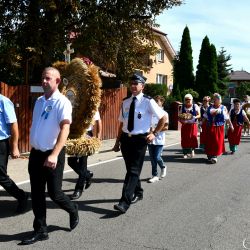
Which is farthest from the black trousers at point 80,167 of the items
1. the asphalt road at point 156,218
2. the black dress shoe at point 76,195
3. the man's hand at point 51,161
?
the man's hand at point 51,161

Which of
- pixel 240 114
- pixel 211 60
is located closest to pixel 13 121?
pixel 240 114

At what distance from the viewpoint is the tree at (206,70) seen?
155ft

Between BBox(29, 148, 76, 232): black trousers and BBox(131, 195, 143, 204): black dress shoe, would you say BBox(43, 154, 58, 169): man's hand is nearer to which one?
BBox(29, 148, 76, 232): black trousers

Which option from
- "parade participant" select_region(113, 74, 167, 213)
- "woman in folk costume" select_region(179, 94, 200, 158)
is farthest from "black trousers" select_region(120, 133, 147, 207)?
"woman in folk costume" select_region(179, 94, 200, 158)

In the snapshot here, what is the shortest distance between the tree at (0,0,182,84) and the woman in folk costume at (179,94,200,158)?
395cm

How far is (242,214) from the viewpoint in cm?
624

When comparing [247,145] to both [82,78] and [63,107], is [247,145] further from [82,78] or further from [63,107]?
[63,107]

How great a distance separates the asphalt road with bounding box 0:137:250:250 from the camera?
496 cm

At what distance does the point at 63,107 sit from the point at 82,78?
201cm

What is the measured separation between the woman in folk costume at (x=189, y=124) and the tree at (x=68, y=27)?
3.95 meters

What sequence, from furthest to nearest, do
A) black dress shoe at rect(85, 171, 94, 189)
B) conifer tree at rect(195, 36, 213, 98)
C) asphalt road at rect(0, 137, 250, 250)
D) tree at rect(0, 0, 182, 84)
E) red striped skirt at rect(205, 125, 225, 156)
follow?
conifer tree at rect(195, 36, 213, 98)
tree at rect(0, 0, 182, 84)
red striped skirt at rect(205, 125, 225, 156)
black dress shoe at rect(85, 171, 94, 189)
asphalt road at rect(0, 137, 250, 250)

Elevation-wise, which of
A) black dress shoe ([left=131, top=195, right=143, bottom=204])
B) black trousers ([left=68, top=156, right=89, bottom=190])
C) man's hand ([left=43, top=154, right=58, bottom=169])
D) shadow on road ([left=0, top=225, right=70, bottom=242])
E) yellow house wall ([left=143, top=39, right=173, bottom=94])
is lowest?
shadow on road ([left=0, top=225, right=70, bottom=242])

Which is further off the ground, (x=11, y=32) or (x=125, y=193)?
(x=11, y=32)

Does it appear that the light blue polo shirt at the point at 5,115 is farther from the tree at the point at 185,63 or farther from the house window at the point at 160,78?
the tree at the point at 185,63
